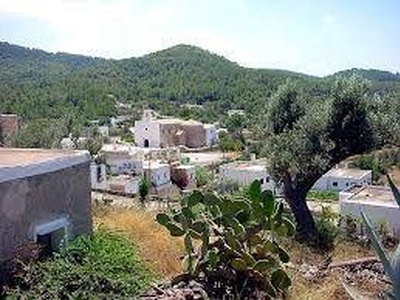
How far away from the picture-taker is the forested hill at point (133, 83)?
251 ft

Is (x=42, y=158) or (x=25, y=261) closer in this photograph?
(x=25, y=261)

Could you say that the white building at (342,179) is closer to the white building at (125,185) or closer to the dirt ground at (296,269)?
the white building at (125,185)

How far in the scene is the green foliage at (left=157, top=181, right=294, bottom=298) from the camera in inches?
243

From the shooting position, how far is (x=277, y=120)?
16.4 metres

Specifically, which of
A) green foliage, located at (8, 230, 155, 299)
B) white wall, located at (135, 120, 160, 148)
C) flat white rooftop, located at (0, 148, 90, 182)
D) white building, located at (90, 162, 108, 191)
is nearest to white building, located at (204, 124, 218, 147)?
white wall, located at (135, 120, 160, 148)

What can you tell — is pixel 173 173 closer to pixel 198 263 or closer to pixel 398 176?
pixel 398 176

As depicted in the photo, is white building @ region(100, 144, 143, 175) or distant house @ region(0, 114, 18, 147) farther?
white building @ region(100, 144, 143, 175)

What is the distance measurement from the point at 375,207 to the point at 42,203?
18.6m

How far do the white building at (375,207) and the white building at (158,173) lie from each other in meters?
13.3

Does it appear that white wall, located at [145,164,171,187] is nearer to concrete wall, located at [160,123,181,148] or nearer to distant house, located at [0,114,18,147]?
distant house, located at [0,114,18,147]

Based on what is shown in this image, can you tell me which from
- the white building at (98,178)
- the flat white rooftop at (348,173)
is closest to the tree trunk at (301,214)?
the white building at (98,178)

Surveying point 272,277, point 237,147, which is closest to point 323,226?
point 272,277

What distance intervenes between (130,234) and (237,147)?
5141 centimetres

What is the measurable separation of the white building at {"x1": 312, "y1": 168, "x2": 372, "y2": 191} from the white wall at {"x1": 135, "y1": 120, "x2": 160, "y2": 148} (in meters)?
21.2
